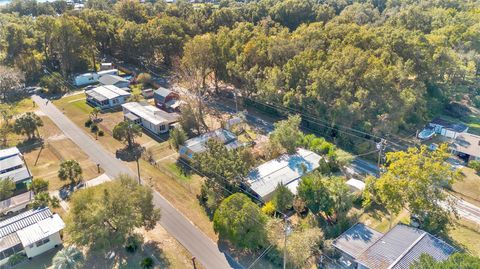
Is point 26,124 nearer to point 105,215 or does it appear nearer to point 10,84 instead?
point 10,84

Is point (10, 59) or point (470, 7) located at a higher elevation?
point (470, 7)

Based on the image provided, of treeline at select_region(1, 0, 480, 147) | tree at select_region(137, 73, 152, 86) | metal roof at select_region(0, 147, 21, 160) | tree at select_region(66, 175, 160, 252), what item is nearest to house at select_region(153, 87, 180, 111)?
treeline at select_region(1, 0, 480, 147)

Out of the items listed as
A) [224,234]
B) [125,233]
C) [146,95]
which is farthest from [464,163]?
[146,95]

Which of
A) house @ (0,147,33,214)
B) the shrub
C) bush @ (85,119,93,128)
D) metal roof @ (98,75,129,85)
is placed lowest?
bush @ (85,119,93,128)

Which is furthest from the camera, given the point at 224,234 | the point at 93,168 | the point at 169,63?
the point at 169,63

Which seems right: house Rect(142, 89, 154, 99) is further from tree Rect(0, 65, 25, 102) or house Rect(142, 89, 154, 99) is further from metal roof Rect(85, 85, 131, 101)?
tree Rect(0, 65, 25, 102)

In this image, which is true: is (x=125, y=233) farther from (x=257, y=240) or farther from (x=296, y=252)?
(x=296, y=252)

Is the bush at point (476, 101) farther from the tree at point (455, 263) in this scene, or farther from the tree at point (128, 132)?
the tree at point (128, 132)
